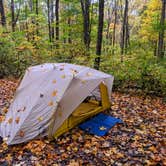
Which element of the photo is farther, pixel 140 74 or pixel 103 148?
pixel 140 74

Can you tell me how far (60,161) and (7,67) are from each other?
22.5 feet

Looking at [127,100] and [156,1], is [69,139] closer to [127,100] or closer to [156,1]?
[127,100]

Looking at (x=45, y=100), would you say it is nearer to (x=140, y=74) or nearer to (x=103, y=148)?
(x=103, y=148)

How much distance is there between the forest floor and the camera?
3828 millimetres

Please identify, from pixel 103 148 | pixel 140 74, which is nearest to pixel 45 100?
pixel 103 148

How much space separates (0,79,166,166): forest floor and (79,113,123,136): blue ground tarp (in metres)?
0.13

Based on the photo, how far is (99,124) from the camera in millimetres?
5145

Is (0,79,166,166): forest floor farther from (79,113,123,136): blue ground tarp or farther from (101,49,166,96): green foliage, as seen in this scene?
(101,49,166,96): green foliage

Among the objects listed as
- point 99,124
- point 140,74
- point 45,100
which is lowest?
point 99,124

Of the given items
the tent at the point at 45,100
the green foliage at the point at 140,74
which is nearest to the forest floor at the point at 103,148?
the tent at the point at 45,100

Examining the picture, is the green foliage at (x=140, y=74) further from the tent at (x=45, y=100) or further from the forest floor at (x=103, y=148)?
the tent at (x=45, y=100)

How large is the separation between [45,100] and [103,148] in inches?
60.4

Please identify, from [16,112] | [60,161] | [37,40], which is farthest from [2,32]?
[60,161]

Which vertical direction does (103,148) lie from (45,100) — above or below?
below
